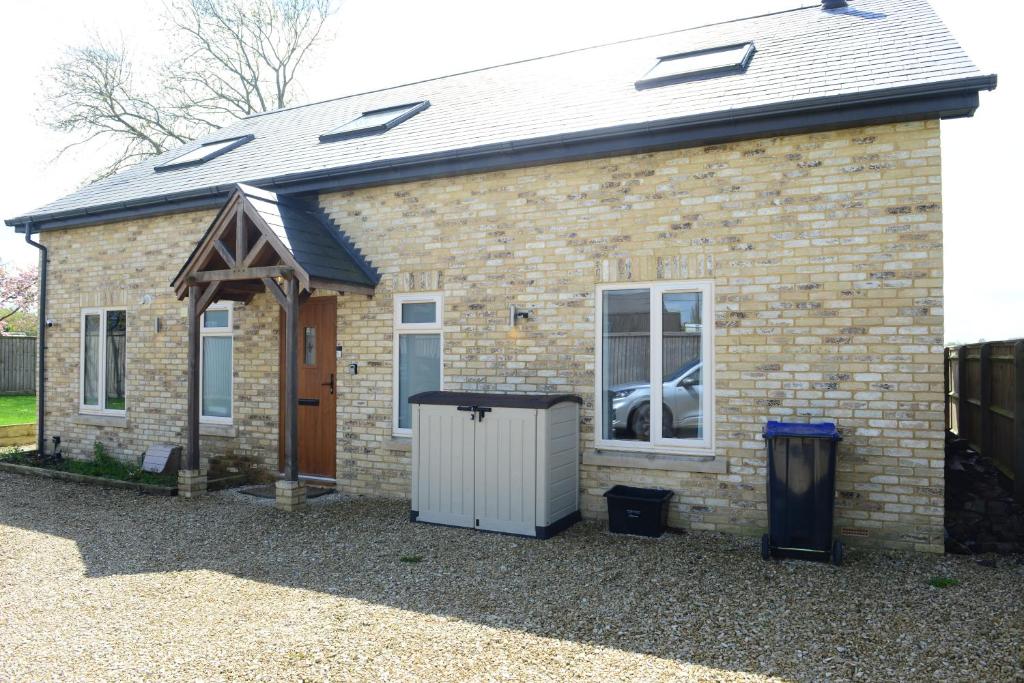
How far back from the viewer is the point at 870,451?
6.35 m

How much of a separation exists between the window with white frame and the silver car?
8006 mm

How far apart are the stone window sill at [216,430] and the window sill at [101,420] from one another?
1.63 metres

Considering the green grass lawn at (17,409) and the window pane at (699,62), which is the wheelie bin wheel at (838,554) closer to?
the window pane at (699,62)

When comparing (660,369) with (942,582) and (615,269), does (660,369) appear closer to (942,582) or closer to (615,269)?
(615,269)

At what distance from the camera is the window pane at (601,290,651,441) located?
24.1 ft

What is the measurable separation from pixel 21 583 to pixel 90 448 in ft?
21.5

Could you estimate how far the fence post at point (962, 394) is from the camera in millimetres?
10633

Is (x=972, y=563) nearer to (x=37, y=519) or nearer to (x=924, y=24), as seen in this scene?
(x=924, y=24)

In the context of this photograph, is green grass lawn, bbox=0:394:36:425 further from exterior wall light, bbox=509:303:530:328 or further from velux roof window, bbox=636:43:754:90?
velux roof window, bbox=636:43:754:90

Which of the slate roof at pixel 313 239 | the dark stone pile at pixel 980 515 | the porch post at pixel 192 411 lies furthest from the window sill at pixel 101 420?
the dark stone pile at pixel 980 515

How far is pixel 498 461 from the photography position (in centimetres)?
698

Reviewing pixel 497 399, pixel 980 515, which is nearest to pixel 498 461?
pixel 497 399

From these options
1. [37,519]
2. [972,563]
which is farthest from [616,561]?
[37,519]

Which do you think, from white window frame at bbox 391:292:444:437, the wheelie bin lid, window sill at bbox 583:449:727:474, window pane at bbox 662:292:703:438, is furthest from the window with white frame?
the wheelie bin lid
